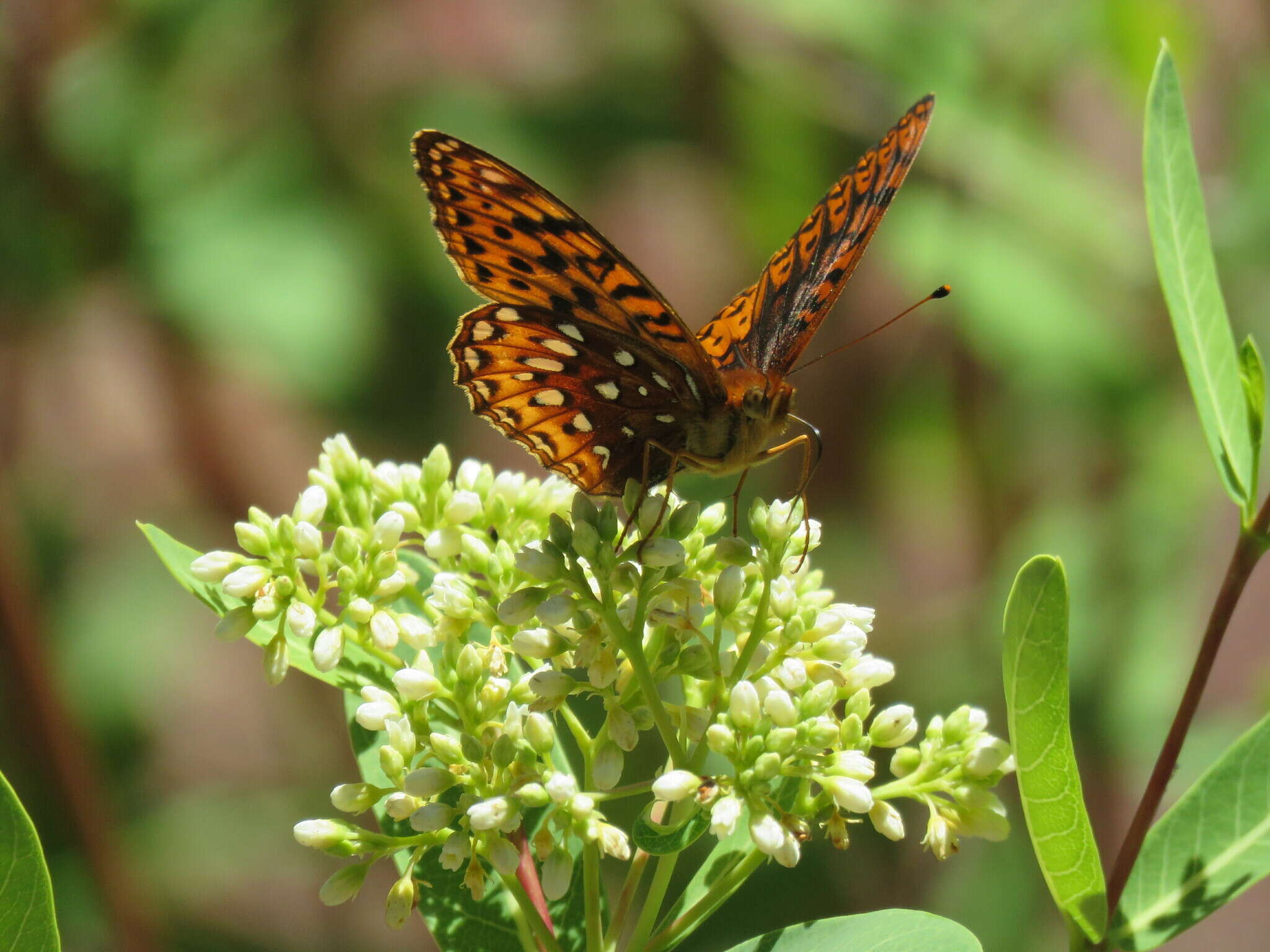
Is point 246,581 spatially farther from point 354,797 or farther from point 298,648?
point 354,797

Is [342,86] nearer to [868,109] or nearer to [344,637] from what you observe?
[868,109]

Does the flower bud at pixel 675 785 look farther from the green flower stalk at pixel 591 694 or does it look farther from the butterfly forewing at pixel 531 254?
the butterfly forewing at pixel 531 254

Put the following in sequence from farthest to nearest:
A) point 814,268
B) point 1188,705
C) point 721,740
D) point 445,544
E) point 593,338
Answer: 1. point 814,268
2. point 593,338
3. point 445,544
4. point 721,740
5. point 1188,705

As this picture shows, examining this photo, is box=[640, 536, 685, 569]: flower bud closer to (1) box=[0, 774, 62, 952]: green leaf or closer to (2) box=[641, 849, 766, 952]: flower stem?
(2) box=[641, 849, 766, 952]: flower stem

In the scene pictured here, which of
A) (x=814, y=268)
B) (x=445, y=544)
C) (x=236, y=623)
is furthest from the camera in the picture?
(x=814, y=268)

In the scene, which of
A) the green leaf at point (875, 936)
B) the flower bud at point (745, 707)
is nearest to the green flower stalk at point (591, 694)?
the flower bud at point (745, 707)

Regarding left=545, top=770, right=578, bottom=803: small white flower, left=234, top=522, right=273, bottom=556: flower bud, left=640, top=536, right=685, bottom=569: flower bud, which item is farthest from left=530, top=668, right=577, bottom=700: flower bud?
left=234, top=522, right=273, bottom=556: flower bud

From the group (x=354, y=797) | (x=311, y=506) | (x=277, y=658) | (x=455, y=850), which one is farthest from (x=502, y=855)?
(x=311, y=506)
